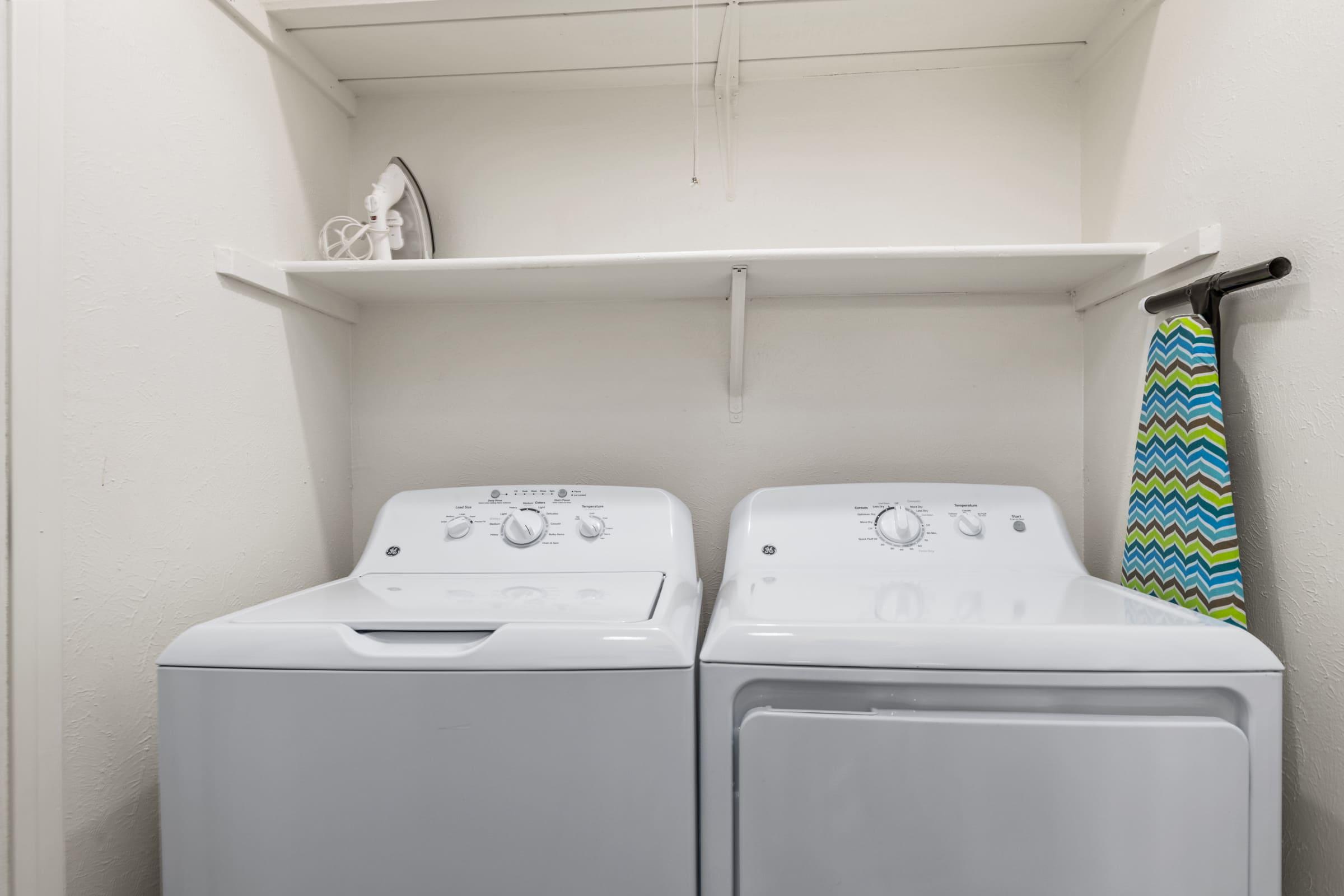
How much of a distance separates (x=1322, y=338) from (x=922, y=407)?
0.65 m

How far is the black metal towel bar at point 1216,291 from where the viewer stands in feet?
2.75

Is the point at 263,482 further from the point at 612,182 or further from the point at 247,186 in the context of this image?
the point at 612,182

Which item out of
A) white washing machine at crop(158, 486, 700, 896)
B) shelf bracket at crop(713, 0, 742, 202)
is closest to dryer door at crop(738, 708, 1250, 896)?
white washing machine at crop(158, 486, 700, 896)

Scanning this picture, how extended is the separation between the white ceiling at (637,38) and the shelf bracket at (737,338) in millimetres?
471

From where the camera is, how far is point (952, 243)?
1.40 m

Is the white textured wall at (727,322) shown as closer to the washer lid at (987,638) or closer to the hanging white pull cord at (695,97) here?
the hanging white pull cord at (695,97)

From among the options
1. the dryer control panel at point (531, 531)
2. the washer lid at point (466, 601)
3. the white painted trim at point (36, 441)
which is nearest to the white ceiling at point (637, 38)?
the white painted trim at point (36, 441)

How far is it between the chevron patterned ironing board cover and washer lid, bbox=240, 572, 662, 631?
74 cm

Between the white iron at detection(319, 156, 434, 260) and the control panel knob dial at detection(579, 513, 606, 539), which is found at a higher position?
the white iron at detection(319, 156, 434, 260)

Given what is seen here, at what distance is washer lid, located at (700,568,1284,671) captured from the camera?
2.39ft

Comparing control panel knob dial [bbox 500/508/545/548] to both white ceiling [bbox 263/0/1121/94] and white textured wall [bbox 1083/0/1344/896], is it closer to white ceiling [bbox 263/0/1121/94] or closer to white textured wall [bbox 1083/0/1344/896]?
white ceiling [bbox 263/0/1121/94]

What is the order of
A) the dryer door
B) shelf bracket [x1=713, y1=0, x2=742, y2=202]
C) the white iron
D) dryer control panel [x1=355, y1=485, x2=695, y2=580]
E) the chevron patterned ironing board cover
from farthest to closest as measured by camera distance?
shelf bracket [x1=713, y1=0, x2=742, y2=202] < the white iron < dryer control panel [x1=355, y1=485, x2=695, y2=580] < the chevron patterned ironing board cover < the dryer door

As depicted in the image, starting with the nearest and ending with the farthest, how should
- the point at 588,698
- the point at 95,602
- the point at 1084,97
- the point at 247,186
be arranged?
the point at 588,698 → the point at 95,602 → the point at 247,186 → the point at 1084,97

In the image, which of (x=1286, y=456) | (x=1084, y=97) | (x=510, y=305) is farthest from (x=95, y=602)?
(x=1084, y=97)
